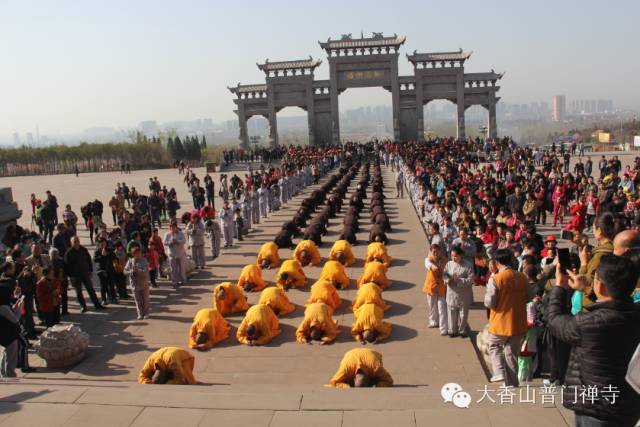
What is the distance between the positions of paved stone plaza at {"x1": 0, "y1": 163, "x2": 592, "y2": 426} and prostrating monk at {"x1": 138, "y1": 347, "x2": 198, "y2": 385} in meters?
0.32

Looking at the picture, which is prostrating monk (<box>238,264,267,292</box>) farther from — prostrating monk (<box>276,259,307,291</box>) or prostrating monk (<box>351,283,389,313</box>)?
prostrating monk (<box>351,283,389,313</box>)

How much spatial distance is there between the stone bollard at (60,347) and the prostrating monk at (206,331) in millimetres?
1641

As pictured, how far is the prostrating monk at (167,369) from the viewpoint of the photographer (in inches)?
280

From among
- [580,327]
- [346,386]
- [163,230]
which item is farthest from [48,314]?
[163,230]

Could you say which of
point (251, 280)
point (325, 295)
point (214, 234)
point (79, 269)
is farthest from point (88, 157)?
point (325, 295)

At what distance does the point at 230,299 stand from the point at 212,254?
18.2 feet

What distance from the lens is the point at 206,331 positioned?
9.14 m

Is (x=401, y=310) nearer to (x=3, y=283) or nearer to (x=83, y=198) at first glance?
(x=3, y=283)

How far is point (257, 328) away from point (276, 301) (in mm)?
1302

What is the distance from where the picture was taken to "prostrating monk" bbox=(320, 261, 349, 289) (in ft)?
38.7

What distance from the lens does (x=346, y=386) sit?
6.76m

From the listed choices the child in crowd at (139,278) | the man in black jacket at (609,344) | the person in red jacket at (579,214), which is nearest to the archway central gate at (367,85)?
the person in red jacket at (579,214)

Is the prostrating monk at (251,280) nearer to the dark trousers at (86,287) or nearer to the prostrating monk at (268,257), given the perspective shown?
the prostrating monk at (268,257)

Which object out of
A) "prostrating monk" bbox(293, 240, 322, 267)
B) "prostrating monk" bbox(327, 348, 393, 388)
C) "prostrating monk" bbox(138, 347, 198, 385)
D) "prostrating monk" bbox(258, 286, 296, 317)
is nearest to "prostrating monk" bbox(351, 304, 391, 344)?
"prostrating monk" bbox(258, 286, 296, 317)
